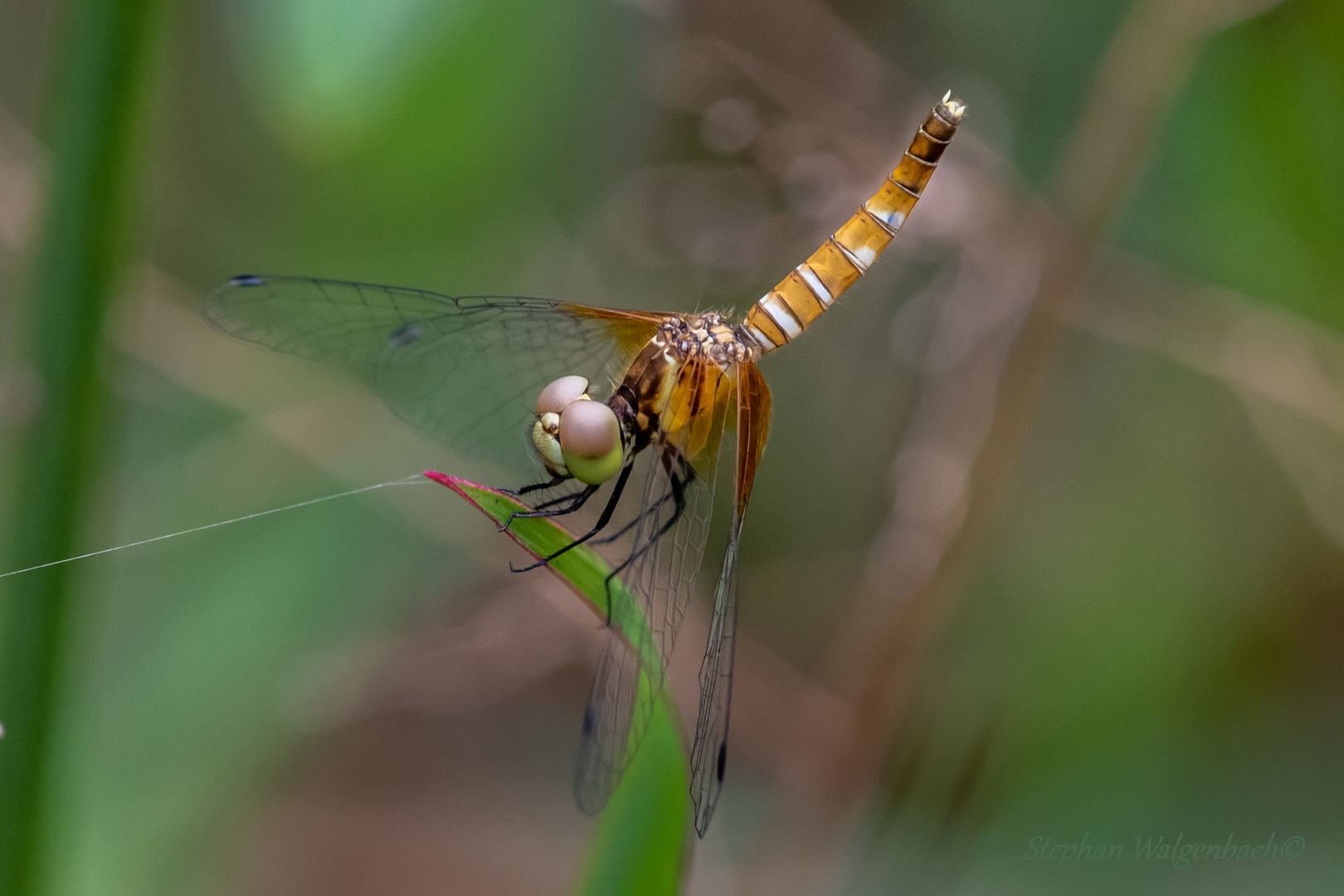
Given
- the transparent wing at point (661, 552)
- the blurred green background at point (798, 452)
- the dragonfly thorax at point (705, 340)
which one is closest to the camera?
the transparent wing at point (661, 552)

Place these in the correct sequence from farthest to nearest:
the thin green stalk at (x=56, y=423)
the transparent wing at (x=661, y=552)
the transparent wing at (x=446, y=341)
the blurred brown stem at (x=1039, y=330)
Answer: the blurred brown stem at (x=1039, y=330) → the transparent wing at (x=446, y=341) → the transparent wing at (x=661, y=552) → the thin green stalk at (x=56, y=423)

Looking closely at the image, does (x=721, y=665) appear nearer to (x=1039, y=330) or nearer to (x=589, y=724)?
(x=589, y=724)

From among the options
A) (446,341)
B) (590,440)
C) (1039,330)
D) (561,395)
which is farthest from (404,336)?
(1039,330)

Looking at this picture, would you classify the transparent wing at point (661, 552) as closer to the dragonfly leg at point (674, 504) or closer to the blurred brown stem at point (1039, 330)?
the dragonfly leg at point (674, 504)

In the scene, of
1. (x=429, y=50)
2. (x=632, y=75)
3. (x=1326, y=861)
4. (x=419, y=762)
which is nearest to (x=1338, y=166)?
(x=1326, y=861)

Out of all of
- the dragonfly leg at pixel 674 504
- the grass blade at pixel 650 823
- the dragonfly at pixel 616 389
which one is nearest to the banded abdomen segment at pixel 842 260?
the dragonfly at pixel 616 389

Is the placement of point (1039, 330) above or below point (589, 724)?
above

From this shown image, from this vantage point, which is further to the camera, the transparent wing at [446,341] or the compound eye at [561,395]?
the transparent wing at [446,341]
